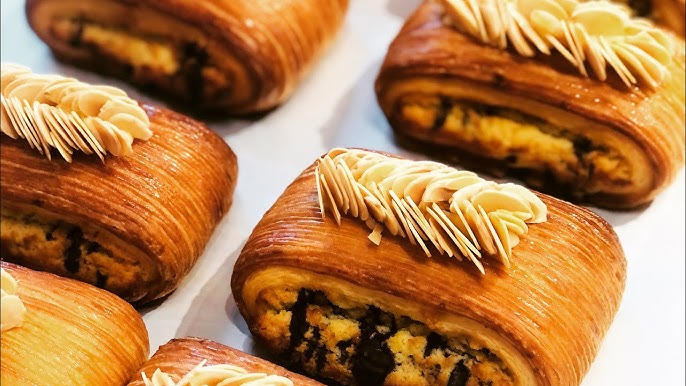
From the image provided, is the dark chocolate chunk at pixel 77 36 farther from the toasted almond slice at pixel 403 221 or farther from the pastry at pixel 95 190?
the toasted almond slice at pixel 403 221

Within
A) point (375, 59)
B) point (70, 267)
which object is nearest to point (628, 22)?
point (375, 59)

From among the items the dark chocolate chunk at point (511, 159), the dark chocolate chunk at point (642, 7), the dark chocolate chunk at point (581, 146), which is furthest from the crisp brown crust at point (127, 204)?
the dark chocolate chunk at point (642, 7)

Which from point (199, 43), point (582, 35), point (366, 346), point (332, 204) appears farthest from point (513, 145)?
point (199, 43)

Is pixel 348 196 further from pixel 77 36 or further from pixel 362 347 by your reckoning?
pixel 77 36

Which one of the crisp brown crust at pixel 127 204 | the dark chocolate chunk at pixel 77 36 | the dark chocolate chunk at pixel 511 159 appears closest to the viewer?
the crisp brown crust at pixel 127 204

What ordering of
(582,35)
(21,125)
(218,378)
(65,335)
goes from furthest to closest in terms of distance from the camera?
(582,35)
(21,125)
(65,335)
(218,378)

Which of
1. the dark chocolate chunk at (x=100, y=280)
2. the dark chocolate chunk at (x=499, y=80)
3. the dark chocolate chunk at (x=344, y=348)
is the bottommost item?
the dark chocolate chunk at (x=100, y=280)

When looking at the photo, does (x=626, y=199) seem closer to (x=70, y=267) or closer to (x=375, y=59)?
(x=375, y=59)
